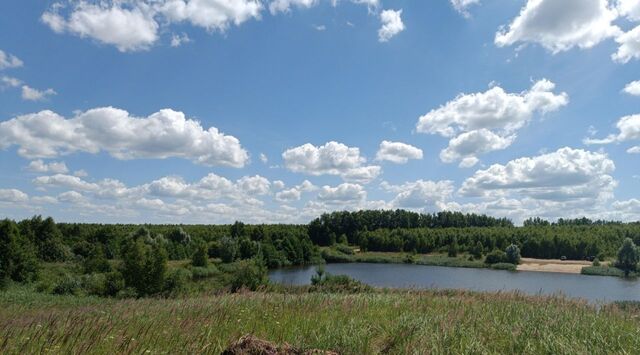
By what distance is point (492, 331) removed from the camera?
21.6ft

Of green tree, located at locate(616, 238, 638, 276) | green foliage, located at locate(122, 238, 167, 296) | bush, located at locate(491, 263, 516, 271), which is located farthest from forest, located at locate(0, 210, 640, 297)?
green tree, located at locate(616, 238, 638, 276)

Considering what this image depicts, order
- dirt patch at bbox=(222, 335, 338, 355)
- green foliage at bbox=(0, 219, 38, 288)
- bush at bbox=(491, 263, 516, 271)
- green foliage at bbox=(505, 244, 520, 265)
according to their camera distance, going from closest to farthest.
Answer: dirt patch at bbox=(222, 335, 338, 355) < green foliage at bbox=(0, 219, 38, 288) < bush at bbox=(491, 263, 516, 271) < green foliage at bbox=(505, 244, 520, 265)

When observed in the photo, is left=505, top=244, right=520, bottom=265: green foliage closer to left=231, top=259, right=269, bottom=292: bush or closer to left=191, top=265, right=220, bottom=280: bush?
left=191, top=265, right=220, bottom=280: bush

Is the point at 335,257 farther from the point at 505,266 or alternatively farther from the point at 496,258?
the point at 505,266

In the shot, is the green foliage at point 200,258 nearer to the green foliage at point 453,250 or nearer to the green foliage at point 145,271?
the green foliage at point 145,271

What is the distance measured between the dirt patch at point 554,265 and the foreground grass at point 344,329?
3071 inches

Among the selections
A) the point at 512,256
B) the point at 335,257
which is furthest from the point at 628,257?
the point at 335,257

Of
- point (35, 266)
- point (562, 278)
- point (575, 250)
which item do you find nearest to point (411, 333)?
point (35, 266)

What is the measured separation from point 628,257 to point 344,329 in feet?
269

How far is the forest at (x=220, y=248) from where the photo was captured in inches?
1698

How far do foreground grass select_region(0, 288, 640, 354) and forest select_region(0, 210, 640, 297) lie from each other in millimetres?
5805

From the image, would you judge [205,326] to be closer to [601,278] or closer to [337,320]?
[337,320]

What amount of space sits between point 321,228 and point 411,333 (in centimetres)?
14075

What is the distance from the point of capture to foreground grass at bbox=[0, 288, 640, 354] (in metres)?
5.39
